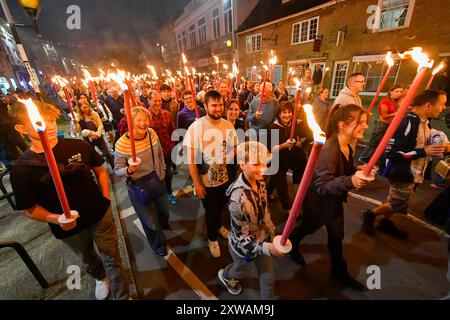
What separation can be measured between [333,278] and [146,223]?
283 centimetres

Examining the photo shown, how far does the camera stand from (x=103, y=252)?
2457 millimetres

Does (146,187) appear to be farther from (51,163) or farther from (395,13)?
(395,13)

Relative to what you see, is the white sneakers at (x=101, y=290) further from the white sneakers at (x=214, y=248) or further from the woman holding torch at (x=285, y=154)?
the woman holding torch at (x=285, y=154)

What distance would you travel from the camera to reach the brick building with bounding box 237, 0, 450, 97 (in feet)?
36.0

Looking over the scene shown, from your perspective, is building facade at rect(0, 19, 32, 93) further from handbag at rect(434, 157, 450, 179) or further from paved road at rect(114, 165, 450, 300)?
handbag at rect(434, 157, 450, 179)

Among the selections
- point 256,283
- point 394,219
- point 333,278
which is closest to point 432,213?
point 394,219

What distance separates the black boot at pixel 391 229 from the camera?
3487 millimetres

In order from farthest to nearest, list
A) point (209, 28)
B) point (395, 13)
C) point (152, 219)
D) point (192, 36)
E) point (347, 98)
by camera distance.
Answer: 1. point (192, 36)
2. point (209, 28)
3. point (395, 13)
4. point (347, 98)
5. point (152, 219)

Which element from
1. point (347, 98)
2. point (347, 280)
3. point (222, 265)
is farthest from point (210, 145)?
point (347, 98)

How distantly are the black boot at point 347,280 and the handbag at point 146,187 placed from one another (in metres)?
2.81

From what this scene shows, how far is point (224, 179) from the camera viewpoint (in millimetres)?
3189

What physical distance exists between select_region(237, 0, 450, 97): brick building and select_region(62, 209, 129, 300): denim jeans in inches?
460

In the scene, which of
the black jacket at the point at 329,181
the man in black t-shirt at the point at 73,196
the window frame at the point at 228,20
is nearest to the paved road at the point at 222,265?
the man in black t-shirt at the point at 73,196

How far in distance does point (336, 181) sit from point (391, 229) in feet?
8.23
